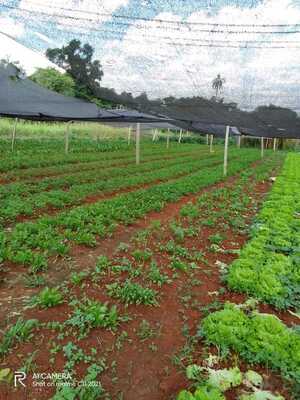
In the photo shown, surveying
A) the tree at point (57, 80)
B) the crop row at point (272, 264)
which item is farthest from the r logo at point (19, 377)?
the tree at point (57, 80)

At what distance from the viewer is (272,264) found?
408 cm

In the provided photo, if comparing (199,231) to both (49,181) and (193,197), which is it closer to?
(193,197)

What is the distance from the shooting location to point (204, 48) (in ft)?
20.9

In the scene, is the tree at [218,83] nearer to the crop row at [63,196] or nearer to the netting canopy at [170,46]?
the netting canopy at [170,46]

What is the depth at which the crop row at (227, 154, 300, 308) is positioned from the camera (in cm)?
354

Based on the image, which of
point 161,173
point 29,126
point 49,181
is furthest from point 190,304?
point 29,126

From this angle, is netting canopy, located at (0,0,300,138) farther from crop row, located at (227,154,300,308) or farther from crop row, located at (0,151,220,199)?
crop row, located at (227,154,300,308)

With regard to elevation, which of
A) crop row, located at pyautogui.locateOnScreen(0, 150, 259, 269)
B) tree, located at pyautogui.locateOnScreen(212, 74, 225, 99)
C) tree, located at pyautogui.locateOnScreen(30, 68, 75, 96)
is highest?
tree, located at pyautogui.locateOnScreen(30, 68, 75, 96)

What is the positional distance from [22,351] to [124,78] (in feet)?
19.2

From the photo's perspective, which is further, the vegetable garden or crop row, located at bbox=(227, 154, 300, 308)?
crop row, located at bbox=(227, 154, 300, 308)

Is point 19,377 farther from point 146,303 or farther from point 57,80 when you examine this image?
point 57,80

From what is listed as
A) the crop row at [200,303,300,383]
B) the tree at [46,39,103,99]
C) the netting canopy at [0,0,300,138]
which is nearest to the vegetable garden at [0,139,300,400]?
the crop row at [200,303,300,383]

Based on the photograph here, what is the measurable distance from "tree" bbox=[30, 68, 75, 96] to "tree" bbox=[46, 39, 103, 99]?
469 millimetres

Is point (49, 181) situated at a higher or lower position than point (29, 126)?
lower
